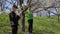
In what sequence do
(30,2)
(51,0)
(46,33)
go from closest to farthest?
(30,2)
(46,33)
(51,0)

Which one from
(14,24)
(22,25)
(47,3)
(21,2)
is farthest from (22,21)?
(14,24)

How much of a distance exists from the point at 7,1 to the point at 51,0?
3594mm

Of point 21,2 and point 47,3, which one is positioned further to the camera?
point 47,3

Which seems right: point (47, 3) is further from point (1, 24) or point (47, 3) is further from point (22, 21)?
point (1, 24)

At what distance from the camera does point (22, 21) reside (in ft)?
51.0

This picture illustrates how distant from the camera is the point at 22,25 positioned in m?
15.5

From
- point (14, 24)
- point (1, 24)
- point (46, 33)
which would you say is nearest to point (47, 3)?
point (46, 33)

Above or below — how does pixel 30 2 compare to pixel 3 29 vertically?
above

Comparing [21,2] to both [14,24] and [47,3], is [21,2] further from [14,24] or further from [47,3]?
[14,24]

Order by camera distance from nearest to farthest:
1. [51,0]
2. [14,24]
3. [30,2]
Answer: [14,24] → [30,2] → [51,0]

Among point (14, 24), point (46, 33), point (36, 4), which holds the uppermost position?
point (36, 4)

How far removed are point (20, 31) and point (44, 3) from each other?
2.96 meters

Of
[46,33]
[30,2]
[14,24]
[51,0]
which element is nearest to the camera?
[14,24]

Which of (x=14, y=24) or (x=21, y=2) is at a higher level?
(x=21, y=2)
